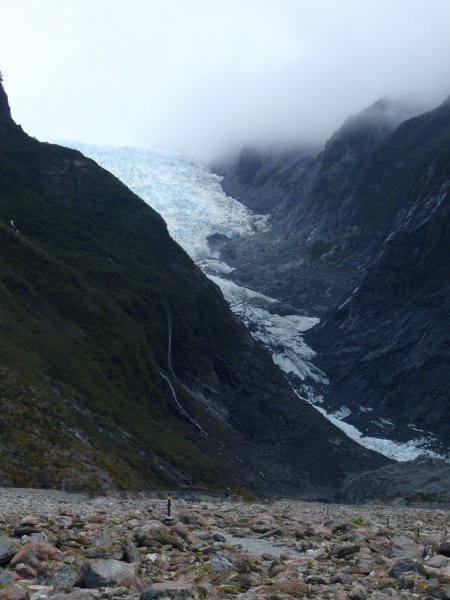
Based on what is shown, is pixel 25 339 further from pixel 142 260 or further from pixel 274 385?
pixel 274 385

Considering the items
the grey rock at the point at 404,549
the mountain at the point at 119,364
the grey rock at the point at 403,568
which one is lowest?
the grey rock at the point at 403,568

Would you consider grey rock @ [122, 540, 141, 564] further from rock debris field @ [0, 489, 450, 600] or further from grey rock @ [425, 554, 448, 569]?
grey rock @ [425, 554, 448, 569]

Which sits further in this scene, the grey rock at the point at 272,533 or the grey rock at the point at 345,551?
the grey rock at the point at 272,533

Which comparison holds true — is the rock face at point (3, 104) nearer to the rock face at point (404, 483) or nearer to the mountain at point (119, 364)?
the mountain at point (119, 364)

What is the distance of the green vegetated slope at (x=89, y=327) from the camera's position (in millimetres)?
48219

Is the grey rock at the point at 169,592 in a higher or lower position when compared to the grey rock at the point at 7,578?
higher

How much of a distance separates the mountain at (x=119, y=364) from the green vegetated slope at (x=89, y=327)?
0.55 ft

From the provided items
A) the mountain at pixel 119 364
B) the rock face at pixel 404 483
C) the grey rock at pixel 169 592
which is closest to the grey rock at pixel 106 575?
the grey rock at pixel 169 592

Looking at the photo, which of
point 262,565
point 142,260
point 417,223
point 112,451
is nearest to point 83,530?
point 262,565

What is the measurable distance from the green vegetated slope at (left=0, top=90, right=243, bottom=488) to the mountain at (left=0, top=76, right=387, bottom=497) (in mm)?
168

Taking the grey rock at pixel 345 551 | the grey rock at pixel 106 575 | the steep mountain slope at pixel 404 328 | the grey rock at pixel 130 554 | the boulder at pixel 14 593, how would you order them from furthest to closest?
1. the steep mountain slope at pixel 404 328
2. the grey rock at pixel 345 551
3. the grey rock at pixel 130 554
4. the grey rock at pixel 106 575
5. the boulder at pixel 14 593

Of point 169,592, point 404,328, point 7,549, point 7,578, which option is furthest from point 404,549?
point 404,328

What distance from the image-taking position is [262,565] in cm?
1556

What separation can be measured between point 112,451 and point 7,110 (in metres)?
88.0
